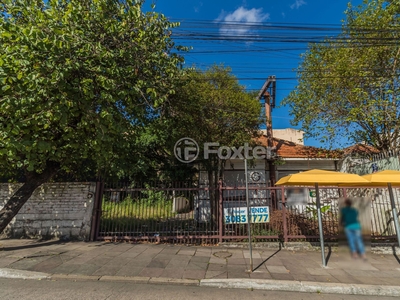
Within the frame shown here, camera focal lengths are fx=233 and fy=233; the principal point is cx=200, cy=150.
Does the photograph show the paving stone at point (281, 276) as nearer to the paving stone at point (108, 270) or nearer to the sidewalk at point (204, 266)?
the sidewalk at point (204, 266)

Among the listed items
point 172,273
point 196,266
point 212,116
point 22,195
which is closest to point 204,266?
point 196,266

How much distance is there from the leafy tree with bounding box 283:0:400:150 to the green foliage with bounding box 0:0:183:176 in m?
6.65

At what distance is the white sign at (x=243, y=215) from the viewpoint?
7441mm

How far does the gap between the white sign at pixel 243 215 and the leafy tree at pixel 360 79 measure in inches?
197

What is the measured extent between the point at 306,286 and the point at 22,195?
Result: 7.67 metres

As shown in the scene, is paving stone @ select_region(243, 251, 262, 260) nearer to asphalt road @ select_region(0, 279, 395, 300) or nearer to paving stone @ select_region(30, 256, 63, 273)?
asphalt road @ select_region(0, 279, 395, 300)

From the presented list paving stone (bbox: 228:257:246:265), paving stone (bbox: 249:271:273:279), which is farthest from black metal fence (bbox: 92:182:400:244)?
paving stone (bbox: 249:271:273:279)

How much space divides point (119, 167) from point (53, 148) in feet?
8.02

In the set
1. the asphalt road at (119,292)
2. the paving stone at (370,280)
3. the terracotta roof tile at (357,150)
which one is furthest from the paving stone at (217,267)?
the terracotta roof tile at (357,150)

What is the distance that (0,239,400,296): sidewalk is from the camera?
15.3 ft

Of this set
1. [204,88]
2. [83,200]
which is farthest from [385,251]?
[83,200]

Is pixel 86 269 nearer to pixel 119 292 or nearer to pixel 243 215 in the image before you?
pixel 119 292

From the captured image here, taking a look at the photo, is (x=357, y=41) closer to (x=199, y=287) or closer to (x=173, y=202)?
(x=173, y=202)

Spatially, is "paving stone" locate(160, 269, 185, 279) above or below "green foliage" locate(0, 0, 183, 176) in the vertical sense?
below
